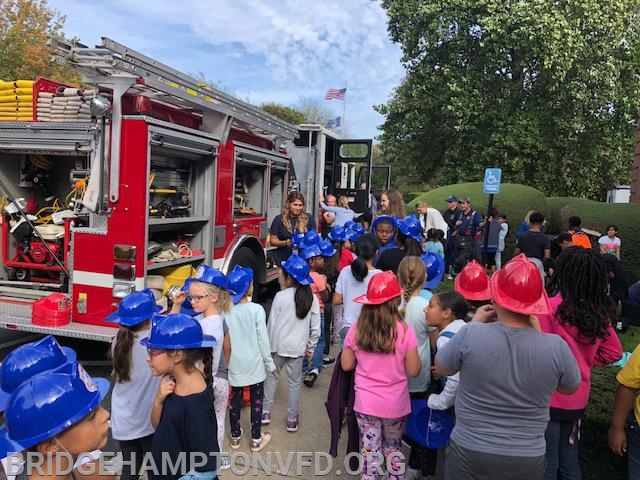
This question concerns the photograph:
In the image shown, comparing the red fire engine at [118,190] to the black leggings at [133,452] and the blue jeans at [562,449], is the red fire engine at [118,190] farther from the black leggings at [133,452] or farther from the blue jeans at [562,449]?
the blue jeans at [562,449]

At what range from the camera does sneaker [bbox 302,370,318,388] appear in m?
4.91

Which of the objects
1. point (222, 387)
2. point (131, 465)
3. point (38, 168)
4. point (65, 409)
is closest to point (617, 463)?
point (222, 387)

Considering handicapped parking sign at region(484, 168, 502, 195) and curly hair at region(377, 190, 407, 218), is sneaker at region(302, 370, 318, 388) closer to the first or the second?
curly hair at region(377, 190, 407, 218)

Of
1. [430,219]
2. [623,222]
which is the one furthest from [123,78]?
[623,222]

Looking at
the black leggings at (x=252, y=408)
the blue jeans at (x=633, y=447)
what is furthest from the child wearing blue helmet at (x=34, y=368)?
the blue jeans at (x=633, y=447)

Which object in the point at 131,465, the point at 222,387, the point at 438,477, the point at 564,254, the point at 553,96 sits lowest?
the point at 438,477

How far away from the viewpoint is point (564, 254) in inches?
106

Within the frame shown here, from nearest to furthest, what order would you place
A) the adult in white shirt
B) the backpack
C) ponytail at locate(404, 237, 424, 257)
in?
ponytail at locate(404, 237, 424, 257) < the backpack < the adult in white shirt

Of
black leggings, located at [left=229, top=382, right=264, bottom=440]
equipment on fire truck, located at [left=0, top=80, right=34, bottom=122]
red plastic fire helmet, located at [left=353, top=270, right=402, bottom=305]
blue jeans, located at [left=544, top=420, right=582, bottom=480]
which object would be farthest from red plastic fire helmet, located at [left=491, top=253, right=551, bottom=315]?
equipment on fire truck, located at [left=0, top=80, right=34, bottom=122]

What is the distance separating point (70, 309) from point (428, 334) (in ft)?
10.2

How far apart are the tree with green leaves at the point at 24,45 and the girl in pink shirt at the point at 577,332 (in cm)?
2481

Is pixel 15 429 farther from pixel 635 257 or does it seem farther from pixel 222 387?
pixel 635 257

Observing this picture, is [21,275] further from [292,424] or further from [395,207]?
[395,207]

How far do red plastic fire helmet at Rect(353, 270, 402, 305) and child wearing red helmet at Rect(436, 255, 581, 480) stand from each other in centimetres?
70
